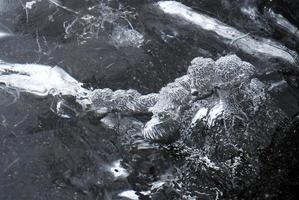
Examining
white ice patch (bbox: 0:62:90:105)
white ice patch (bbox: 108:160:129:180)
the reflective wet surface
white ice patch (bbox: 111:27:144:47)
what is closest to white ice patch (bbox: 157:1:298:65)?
the reflective wet surface

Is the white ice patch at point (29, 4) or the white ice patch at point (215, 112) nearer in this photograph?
the white ice patch at point (215, 112)

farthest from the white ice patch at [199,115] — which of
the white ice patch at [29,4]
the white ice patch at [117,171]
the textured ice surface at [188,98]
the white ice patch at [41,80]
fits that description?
the white ice patch at [29,4]

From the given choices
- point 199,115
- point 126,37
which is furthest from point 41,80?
point 199,115

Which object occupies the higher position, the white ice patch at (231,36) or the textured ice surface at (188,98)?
the white ice patch at (231,36)

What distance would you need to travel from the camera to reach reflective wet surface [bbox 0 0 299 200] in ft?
4.31

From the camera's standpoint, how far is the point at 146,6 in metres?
1.76

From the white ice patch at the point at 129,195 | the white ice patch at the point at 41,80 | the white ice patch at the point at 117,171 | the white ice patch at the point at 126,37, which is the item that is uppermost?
the white ice patch at the point at 126,37

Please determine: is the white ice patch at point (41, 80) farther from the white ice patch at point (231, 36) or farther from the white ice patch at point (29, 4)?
the white ice patch at point (231, 36)

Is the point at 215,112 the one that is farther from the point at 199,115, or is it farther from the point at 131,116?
the point at 131,116

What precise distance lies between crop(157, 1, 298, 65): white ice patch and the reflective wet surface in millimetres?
11

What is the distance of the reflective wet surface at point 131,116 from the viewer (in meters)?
1.31

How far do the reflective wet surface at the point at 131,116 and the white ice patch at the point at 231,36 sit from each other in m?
0.01

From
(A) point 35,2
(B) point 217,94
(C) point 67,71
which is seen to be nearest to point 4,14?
(A) point 35,2

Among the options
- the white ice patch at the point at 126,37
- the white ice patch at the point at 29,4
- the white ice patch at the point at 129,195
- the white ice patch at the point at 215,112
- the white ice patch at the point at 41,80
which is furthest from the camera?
the white ice patch at the point at 29,4
